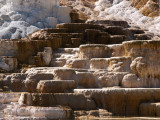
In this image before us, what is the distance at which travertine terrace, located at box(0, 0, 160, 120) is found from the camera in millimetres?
13594

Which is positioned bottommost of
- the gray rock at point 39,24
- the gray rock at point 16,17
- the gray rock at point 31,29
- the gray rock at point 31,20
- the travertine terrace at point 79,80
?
the travertine terrace at point 79,80

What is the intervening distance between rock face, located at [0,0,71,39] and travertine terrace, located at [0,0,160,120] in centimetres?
737

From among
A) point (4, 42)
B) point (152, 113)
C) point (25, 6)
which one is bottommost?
point (152, 113)

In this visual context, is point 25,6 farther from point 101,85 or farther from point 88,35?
point 101,85

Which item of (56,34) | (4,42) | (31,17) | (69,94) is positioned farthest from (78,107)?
(31,17)

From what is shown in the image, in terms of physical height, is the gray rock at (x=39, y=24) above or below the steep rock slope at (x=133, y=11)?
below

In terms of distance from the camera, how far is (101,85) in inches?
654

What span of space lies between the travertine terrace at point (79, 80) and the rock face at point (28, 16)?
290 inches

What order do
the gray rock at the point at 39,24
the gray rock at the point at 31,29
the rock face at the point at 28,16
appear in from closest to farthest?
the gray rock at the point at 31,29
the rock face at the point at 28,16
the gray rock at the point at 39,24

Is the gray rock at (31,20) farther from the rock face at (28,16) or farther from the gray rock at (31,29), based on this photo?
the gray rock at (31,29)

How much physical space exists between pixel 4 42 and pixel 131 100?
8482mm

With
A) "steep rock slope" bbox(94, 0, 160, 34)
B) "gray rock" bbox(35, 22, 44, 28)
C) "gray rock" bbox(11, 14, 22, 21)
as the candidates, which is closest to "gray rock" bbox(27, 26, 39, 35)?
"gray rock" bbox(35, 22, 44, 28)

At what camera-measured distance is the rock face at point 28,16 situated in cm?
2980

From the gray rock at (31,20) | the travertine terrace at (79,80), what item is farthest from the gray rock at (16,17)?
the travertine terrace at (79,80)
